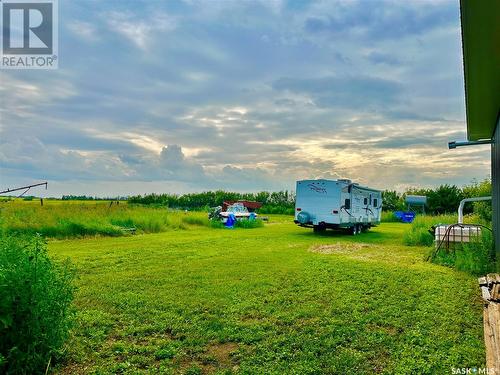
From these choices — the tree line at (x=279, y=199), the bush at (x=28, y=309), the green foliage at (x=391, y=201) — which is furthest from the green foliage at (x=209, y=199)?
the bush at (x=28, y=309)

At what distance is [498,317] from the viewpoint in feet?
12.8

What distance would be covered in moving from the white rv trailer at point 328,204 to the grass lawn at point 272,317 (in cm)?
660

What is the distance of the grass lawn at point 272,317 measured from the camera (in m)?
3.70

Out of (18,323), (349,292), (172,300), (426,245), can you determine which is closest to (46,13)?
(172,300)

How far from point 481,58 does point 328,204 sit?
37.2ft

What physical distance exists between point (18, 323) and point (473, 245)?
8714mm

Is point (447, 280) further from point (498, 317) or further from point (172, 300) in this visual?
point (172, 300)

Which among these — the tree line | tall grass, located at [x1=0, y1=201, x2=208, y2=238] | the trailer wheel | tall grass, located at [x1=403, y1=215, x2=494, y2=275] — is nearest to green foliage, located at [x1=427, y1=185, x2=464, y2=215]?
the tree line

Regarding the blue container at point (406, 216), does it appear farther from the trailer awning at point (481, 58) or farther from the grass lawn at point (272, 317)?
the trailer awning at point (481, 58)

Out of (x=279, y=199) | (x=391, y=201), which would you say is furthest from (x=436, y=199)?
(x=279, y=199)

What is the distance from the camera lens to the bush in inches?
121

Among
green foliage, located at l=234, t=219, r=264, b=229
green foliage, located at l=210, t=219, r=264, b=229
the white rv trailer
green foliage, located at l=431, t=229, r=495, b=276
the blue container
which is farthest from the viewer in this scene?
the blue container

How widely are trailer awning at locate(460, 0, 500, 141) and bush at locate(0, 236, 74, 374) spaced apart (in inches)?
166

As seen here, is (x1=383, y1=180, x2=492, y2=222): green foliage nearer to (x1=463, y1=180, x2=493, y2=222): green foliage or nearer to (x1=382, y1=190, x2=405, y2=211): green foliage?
(x1=382, y1=190, x2=405, y2=211): green foliage
